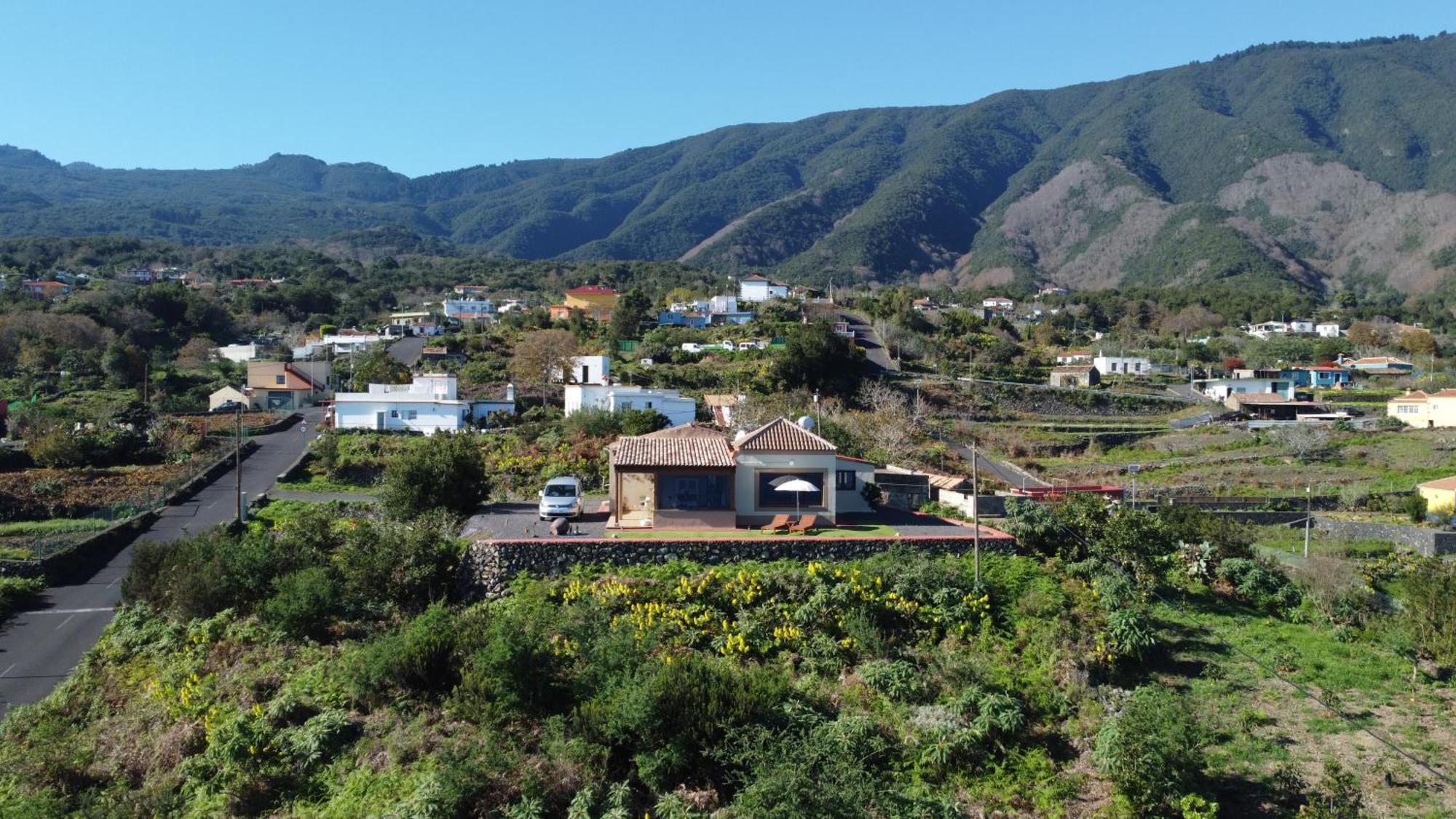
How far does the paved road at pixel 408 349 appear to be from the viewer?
61.2m

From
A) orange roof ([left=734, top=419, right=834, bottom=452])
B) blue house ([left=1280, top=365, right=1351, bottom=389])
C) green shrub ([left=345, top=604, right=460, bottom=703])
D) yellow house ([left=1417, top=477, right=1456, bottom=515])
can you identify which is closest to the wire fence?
green shrub ([left=345, top=604, right=460, bottom=703])

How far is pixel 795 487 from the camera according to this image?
71.1 feet

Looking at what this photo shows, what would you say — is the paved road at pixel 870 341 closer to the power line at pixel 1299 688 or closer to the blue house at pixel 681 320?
the blue house at pixel 681 320

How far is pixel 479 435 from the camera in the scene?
39.4 m

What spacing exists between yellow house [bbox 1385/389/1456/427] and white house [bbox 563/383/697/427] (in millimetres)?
41842

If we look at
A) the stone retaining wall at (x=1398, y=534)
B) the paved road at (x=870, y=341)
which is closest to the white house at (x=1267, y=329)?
the paved road at (x=870, y=341)

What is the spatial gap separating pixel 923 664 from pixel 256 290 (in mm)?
86861

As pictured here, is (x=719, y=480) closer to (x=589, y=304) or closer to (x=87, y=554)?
(x=87, y=554)

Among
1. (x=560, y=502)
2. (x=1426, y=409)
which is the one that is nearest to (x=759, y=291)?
(x=1426, y=409)

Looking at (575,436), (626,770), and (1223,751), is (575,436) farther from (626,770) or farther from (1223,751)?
(1223,751)

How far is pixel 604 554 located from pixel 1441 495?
108 ft

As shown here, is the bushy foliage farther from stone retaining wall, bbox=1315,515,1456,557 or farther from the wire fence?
stone retaining wall, bbox=1315,515,1456,557

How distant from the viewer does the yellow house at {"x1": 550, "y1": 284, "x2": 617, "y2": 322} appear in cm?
7912

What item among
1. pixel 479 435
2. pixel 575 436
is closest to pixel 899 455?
pixel 575 436
